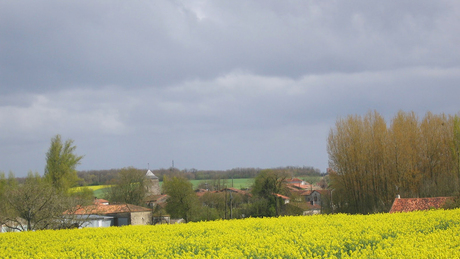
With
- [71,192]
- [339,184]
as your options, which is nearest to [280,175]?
[339,184]

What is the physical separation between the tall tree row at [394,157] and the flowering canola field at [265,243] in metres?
22.9

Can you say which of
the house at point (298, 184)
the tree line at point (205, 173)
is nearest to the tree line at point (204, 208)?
the house at point (298, 184)

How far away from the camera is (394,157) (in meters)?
39.6

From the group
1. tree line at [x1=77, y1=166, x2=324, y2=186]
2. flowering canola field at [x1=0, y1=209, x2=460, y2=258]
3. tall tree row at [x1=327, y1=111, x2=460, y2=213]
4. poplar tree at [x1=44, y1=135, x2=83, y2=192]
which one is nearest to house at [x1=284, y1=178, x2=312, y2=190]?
tree line at [x1=77, y1=166, x2=324, y2=186]

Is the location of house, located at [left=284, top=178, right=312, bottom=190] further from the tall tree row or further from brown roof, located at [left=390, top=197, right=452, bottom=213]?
brown roof, located at [left=390, top=197, right=452, bottom=213]

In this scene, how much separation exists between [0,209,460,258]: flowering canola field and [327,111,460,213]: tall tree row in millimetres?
22883

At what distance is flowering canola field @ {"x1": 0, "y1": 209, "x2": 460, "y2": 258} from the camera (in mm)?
9547

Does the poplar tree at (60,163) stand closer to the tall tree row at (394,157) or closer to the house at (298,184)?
the tall tree row at (394,157)

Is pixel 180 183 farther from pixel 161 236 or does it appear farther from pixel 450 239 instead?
pixel 450 239

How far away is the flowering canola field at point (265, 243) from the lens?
9.55 m

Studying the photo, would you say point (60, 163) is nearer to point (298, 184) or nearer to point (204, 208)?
point (204, 208)

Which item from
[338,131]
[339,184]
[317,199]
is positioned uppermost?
[338,131]

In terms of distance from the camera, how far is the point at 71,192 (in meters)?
39.6

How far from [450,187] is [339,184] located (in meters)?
11.9
